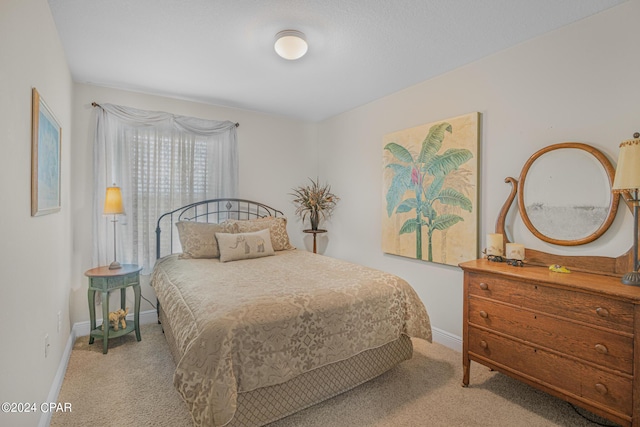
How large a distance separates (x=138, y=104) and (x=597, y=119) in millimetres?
4180

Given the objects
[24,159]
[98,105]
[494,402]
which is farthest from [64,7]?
[494,402]

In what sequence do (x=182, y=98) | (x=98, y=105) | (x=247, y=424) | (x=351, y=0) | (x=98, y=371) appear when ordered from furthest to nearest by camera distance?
(x=182, y=98) → (x=98, y=105) → (x=98, y=371) → (x=351, y=0) → (x=247, y=424)

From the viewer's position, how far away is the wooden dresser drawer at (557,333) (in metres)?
1.59

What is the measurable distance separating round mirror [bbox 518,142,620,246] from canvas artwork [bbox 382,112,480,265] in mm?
432

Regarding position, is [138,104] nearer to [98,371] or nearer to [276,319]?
[98,371]

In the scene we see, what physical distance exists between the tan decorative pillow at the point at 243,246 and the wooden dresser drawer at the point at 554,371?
2056 millimetres

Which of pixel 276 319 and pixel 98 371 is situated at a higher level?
pixel 276 319

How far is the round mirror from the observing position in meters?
2.00

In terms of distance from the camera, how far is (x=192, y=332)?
68.3 inches

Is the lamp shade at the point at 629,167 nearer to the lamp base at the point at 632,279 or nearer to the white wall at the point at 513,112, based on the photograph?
the white wall at the point at 513,112

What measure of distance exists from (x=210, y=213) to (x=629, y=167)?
3.79 metres

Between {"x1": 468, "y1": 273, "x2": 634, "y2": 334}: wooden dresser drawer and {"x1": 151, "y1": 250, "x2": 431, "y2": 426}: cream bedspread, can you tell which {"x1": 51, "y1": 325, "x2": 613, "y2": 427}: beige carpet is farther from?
{"x1": 468, "y1": 273, "x2": 634, "y2": 334}: wooden dresser drawer

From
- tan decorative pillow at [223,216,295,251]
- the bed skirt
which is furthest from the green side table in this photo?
the bed skirt

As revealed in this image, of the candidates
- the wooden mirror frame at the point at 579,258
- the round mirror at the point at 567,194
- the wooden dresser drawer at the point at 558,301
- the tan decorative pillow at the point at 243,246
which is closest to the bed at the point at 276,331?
the tan decorative pillow at the point at 243,246
